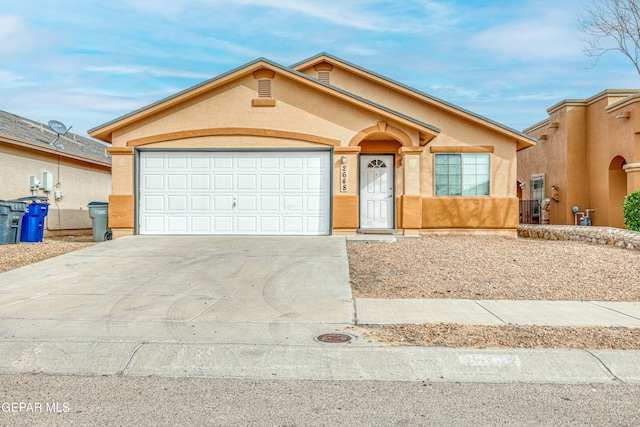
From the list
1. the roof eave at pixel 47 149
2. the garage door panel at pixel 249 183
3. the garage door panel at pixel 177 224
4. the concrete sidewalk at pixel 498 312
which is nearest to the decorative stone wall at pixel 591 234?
the concrete sidewalk at pixel 498 312

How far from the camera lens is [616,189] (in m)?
19.3

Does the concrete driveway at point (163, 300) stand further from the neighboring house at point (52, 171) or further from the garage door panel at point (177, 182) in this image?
the neighboring house at point (52, 171)

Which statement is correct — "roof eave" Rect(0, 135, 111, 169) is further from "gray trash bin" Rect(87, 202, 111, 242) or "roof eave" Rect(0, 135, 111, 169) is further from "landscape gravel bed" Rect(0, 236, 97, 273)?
"landscape gravel bed" Rect(0, 236, 97, 273)

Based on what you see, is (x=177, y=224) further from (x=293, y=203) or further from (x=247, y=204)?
(x=293, y=203)

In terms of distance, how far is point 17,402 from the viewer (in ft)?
14.1

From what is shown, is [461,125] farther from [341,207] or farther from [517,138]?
[341,207]

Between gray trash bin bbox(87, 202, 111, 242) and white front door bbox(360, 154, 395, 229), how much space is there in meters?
7.99

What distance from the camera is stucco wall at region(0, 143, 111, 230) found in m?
16.1

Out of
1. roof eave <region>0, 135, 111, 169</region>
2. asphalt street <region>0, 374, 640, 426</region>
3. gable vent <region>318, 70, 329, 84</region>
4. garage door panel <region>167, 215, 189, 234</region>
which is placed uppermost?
gable vent <region>318, 70, 329, 84</region>

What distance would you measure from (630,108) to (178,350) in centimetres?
1816

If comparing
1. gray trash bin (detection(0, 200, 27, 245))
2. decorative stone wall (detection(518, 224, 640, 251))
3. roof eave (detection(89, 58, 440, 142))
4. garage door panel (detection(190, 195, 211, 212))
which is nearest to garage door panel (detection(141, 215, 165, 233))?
garage door panel (detection(190, 195, 211, 212))

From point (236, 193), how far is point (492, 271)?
7.54 metres

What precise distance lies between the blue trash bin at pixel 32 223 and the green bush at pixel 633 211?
17344mm

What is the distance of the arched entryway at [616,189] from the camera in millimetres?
19141
